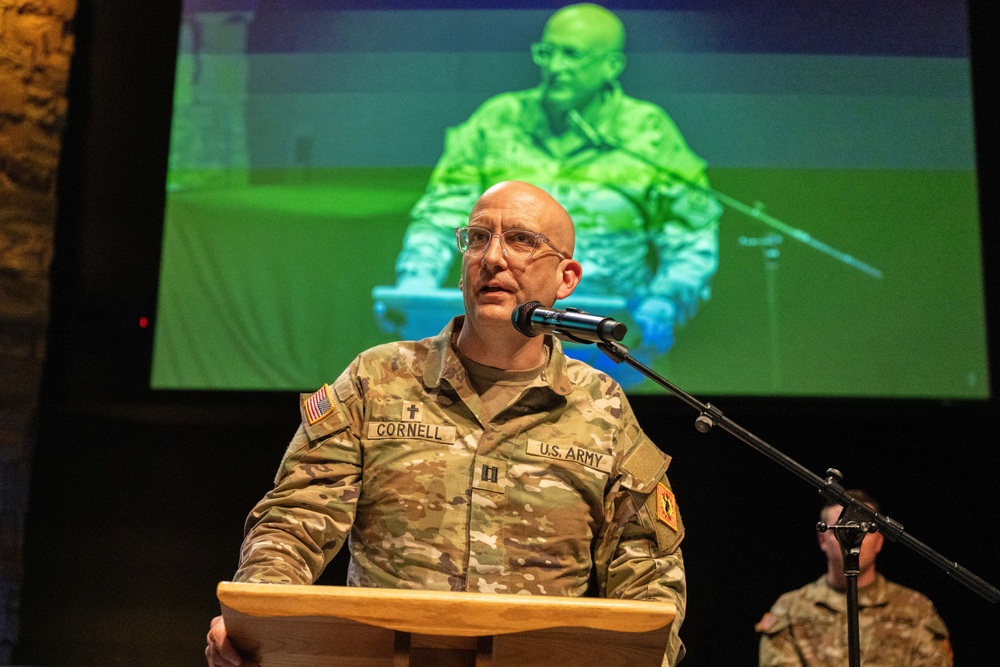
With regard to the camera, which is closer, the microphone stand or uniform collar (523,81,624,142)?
the microphone stand

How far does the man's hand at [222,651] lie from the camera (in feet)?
4.83

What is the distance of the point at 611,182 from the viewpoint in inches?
161

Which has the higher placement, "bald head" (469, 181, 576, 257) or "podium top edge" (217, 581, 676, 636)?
"bald head" (469, 181, 576, 257)

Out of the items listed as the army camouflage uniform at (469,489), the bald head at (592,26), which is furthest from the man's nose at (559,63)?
the army camouflage uniform at (469,489)

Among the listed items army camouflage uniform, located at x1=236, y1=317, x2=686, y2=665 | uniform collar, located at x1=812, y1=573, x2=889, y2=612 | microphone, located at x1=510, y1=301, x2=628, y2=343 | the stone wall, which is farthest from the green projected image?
microphone, located at x1=510, y1=301, x2=628, y2=343

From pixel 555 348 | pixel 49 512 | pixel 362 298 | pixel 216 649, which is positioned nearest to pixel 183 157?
pixel 362 298

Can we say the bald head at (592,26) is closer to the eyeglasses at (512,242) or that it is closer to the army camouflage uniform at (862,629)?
the eyeglasses at (512,242)

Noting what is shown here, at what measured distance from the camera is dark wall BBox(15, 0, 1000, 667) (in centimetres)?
409

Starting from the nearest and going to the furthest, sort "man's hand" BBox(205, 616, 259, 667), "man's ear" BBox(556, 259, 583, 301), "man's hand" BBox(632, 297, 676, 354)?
"man's hand" BBox(205, 616, 259, 667) → "man's ear" BBox(556, 259, 583, 301) → "man's hand" BBox(632, 297, 676, 354)

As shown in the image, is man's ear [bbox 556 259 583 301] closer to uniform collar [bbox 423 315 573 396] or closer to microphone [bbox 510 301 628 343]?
uniform collar [bbox 423 315 573 396]

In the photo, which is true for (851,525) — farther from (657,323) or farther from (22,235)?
(22,235)

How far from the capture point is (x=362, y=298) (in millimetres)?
4109

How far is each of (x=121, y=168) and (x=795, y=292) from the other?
3.00m

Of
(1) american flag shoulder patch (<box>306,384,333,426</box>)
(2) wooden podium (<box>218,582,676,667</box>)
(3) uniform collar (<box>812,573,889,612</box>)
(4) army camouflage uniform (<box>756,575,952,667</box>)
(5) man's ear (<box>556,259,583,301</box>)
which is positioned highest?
(5) man's ear (<box>556,259,583,301</box>)
